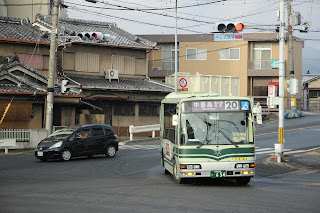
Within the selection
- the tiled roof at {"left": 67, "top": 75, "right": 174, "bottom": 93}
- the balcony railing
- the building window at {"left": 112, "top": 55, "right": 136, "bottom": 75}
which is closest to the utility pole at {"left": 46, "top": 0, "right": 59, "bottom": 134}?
the tiled roof at {"left": 67, "top": 75, "right": 174, "bottom": 93}

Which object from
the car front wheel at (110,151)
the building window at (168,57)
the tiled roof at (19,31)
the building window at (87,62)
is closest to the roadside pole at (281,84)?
the car front wheel at (110,151)

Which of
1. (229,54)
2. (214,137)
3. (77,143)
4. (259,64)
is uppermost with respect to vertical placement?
(229,54)

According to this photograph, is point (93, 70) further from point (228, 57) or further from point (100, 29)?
point (228, 57)

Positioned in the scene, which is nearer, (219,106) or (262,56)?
(219,106)

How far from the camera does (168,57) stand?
189 ft

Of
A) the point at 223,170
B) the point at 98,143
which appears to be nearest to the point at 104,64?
the point at 98,143

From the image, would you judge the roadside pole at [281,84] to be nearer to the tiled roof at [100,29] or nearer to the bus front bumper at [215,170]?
the bus front bumper at [215,170]

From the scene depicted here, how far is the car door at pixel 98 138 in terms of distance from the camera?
2564cm

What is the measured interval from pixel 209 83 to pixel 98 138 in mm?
24658

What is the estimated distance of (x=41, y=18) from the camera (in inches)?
1678

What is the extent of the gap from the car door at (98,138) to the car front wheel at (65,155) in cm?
146

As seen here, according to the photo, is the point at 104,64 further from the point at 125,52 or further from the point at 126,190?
the point at 126,190

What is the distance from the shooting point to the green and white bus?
576 inches

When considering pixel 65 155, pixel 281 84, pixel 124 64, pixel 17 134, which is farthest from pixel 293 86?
pixel 124 64
